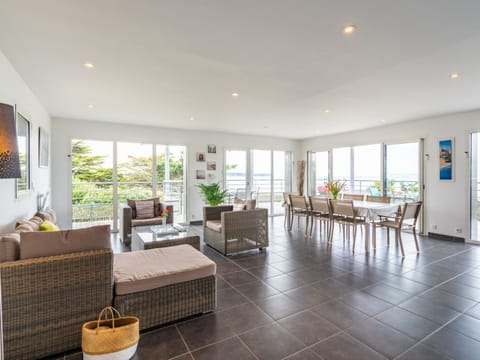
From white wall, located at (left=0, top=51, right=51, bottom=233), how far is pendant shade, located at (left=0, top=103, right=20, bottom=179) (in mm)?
1564

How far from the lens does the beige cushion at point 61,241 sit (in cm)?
185

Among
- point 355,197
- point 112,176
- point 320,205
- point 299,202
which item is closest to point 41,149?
point 112,176

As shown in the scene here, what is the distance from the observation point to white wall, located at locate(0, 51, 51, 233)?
8.62 ft

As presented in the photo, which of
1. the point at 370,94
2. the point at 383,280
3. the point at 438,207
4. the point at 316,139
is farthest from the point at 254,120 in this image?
the point at 438,207

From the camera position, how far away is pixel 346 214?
4691mm

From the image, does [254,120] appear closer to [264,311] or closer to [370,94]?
[370,94]

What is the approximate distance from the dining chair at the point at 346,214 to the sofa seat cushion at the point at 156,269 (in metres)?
3.07

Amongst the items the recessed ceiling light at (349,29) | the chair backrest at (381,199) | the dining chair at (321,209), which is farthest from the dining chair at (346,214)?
the recessed ceiling light at (349,29)

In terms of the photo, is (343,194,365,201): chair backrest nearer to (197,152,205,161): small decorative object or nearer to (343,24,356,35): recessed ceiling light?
(197,152,205,161): small decorative object

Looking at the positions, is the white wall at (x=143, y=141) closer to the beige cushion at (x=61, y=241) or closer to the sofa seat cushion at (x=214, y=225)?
the sofa seat cushion at (x=214, y=225)

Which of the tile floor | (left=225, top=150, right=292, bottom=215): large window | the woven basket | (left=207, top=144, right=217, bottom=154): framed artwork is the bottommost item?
the tile floor

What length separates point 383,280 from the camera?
10.7 feet

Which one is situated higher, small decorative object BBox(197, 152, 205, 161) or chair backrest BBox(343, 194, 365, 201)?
small decorative object BBox(197, 152, 205, 161)

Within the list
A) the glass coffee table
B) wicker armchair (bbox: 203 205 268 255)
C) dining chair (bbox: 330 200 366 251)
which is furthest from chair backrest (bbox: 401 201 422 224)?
the glass coffee table
